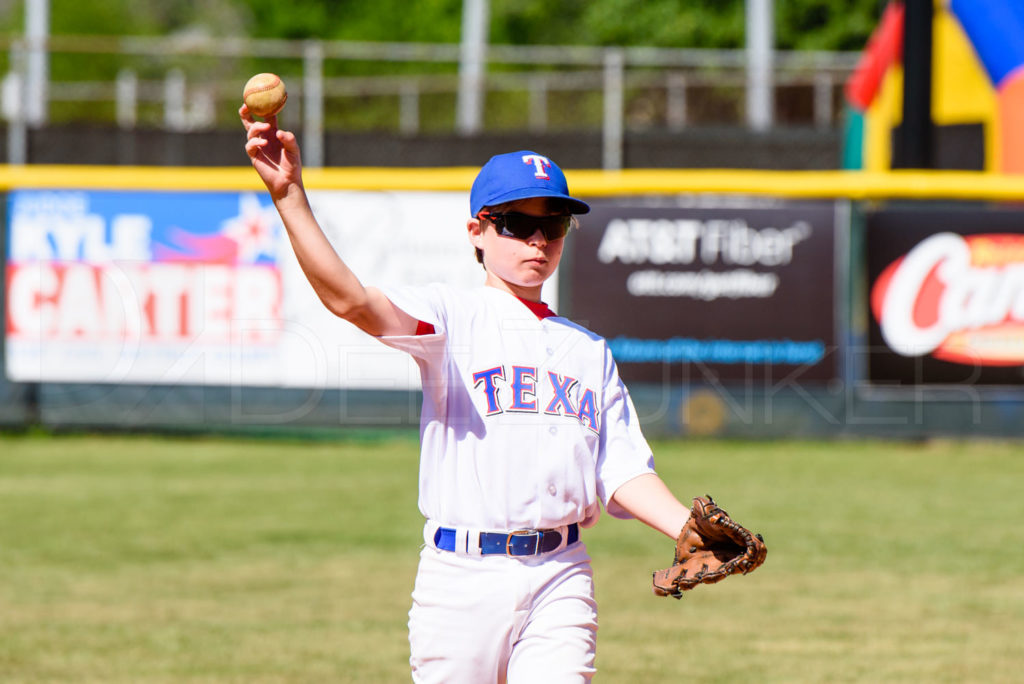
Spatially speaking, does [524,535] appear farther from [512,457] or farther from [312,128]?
[312,128]

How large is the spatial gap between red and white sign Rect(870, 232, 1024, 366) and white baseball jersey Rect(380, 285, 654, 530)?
24.8 feet

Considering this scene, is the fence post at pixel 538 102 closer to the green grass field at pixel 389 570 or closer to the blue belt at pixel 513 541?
the green grass field at pixel 389 570

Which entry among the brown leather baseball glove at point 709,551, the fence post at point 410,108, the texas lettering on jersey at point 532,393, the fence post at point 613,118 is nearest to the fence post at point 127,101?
the fence post at point 410,108

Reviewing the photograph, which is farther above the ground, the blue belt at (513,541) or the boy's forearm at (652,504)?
the boy's forearm at (652,504)

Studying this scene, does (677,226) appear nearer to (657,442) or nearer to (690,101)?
(657,442)

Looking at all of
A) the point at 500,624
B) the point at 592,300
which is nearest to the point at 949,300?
the point at 592,300

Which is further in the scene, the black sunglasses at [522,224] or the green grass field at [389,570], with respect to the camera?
the green grass field at [389,570]

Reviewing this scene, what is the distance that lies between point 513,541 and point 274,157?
103 centimetres

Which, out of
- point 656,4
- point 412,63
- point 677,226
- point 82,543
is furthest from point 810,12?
point 82,543

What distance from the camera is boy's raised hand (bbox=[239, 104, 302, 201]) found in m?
2.75

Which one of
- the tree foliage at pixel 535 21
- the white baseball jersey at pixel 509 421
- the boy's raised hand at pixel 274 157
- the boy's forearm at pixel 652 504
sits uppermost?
the tree foliage at pixel 535 21

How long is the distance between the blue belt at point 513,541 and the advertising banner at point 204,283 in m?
7.28

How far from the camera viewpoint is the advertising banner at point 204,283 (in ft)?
34.6

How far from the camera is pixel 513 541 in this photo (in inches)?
124
